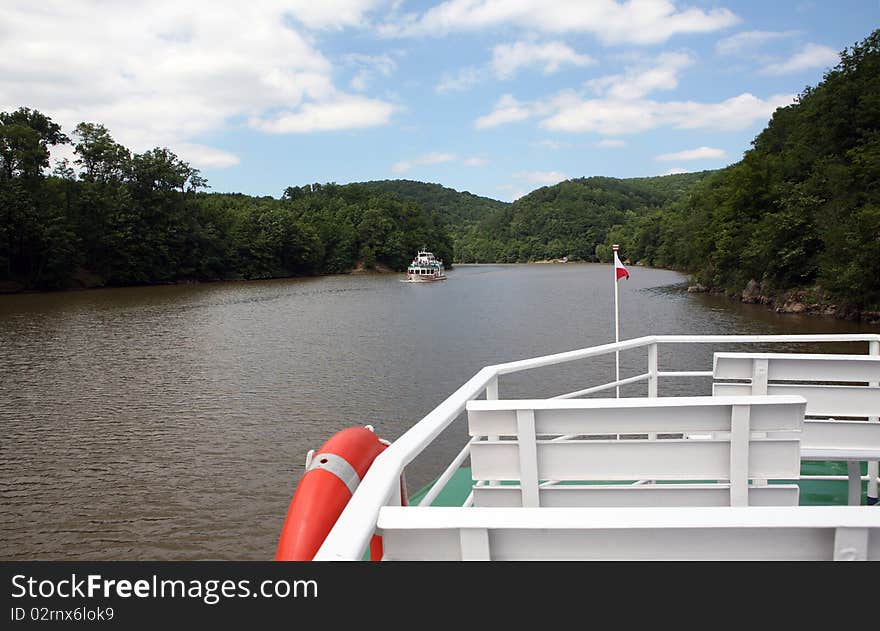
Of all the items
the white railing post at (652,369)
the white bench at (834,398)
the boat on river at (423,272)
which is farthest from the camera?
the boat on river at (423,272)

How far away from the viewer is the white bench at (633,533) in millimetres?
1372

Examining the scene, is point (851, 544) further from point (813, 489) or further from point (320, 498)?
point (813, 489)

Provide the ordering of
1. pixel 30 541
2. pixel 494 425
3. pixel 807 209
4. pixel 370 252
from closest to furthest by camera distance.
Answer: pixel 494 425
pixel 30 541
pixel 807 209
pixel 370 252

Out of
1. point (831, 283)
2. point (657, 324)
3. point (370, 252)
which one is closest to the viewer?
point (831, 283)

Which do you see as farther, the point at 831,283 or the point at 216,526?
the point at 831,283

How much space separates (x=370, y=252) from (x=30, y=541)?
9430cm

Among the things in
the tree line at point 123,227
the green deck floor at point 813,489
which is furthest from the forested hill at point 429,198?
the green deck floor at point 813,489

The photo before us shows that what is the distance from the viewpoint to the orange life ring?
2.93 meters

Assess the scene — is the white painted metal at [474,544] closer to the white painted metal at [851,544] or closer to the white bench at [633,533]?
the white bench at [633,533]

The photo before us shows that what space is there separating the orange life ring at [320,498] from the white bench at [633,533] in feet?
5.06
